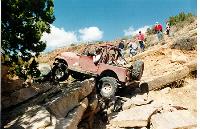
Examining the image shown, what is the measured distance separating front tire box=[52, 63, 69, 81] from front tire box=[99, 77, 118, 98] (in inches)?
70.7

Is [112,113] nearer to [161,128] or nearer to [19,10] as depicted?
[161,128]

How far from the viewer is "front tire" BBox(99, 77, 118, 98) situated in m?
15.8

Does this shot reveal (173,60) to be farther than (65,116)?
Yes

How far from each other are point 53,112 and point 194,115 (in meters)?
7.03

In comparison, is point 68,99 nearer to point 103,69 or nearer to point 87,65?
point 103,69

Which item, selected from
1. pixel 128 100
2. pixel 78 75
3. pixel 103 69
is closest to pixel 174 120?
pixel 128 100

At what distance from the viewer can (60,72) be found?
55.6 feet

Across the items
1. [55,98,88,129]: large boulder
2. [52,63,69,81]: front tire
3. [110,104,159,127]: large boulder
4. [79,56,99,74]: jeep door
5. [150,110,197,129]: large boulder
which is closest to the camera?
[55,98,88,129]: large boulder

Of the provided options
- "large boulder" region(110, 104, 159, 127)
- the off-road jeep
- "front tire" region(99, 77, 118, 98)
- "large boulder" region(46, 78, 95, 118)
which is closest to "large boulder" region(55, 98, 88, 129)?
"large boulder" region(46, 78, 95, 118)

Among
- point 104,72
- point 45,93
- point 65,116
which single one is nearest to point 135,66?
point 104,72

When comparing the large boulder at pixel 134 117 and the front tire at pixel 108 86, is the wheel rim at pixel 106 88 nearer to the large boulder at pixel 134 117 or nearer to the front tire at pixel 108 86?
the front tire at pixel 108 86

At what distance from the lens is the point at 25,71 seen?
16016mm

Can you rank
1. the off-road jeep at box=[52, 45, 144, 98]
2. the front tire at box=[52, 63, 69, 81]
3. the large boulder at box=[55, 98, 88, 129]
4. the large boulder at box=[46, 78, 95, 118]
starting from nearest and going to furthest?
the large boulder at box=[55, 98, 88, 129], the large boulder at box=[46, 78, 95, 118], the off-road jeep at box=[52, 45, 144, 98], the front tire at box=[52, 63, 69, 81]

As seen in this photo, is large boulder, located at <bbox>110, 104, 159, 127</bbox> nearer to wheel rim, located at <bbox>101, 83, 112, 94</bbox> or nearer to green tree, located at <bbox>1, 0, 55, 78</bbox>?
wheel rim, located at <bbox>101, 83, 112, 94</bbox>
